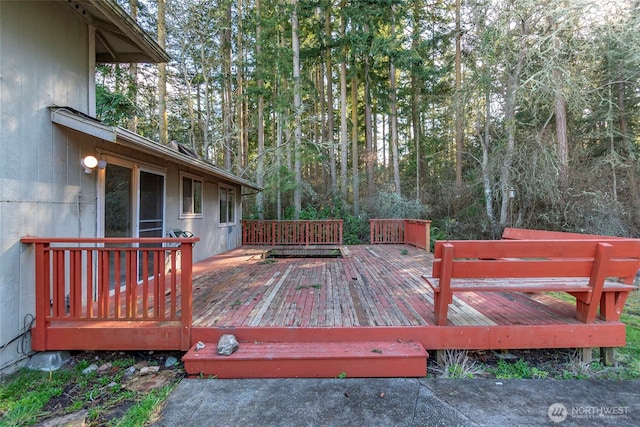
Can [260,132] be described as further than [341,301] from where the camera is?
Yes

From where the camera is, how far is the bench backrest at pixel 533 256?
2.62 metres

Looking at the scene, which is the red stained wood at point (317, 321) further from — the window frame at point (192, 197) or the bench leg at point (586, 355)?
the window frame at point (192, 197)

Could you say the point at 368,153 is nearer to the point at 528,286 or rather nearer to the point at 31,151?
the point at 528,286

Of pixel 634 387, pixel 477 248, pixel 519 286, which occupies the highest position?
pixel 477 248

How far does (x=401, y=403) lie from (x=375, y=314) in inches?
37.8

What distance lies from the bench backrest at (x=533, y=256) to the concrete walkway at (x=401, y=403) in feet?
2.98

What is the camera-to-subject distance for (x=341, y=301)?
352 cm

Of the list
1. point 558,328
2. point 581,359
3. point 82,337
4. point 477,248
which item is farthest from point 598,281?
point 82,337

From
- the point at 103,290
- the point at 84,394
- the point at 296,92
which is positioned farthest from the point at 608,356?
the point at 296,92

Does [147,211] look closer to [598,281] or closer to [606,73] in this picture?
[598,281]

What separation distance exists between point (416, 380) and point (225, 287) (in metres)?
2.81

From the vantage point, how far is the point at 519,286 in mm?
2746

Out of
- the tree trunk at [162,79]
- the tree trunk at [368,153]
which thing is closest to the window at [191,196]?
the tree trunk at [162,79]

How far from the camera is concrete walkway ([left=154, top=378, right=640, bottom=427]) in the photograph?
1.98 meters
